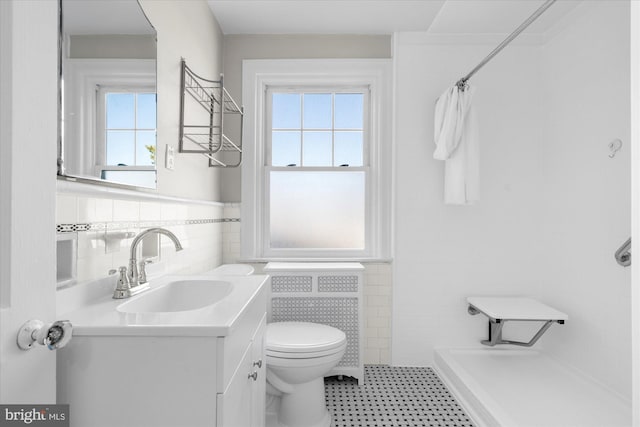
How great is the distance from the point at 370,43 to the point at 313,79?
499mm

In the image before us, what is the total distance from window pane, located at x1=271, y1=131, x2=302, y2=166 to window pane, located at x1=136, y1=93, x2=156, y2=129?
1351 mm

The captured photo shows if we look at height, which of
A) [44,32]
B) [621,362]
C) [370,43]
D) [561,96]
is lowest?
[621,362]

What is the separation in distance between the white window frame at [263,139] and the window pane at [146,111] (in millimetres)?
1209

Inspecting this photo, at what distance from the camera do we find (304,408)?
1.80 metres

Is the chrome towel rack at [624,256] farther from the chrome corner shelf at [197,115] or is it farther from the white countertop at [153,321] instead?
the chrome corner shelf at [197,115]

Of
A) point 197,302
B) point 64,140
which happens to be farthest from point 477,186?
point 64,140

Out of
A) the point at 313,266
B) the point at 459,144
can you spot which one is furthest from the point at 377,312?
the point at 459,144

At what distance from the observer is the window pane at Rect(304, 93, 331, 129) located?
2.76 metres

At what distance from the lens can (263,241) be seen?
272 centimetres

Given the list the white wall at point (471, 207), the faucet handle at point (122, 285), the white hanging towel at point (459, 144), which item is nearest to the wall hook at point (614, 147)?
the white wall at point (471, 207)

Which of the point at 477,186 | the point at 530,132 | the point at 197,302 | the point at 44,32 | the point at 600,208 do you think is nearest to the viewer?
the point at 44,32

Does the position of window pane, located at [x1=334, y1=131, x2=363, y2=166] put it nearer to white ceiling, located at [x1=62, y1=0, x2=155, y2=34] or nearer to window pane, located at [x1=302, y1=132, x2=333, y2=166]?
window pane, located at [x1=302, y1=132, x2=333, y2=166]
